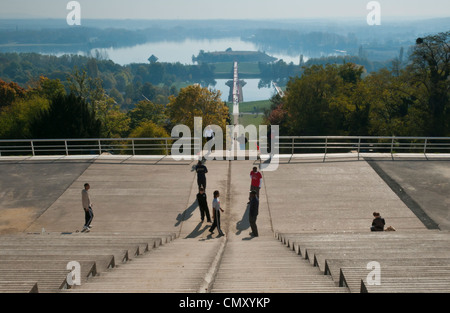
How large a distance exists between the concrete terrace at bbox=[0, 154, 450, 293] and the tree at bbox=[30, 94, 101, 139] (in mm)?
15234

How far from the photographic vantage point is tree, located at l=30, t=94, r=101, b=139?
103 feet

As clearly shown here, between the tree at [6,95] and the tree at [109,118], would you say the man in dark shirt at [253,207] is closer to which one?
the tree at [109,118]

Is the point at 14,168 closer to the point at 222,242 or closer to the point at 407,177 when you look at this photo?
the point at 222,242

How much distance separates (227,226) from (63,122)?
2478 cm

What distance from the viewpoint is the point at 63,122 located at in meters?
31.5

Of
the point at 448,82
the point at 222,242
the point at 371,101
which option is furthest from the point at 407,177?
the point at 371,101

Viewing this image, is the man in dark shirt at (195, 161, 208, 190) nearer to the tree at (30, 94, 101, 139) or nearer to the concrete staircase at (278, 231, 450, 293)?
the concrete staircase at (278, 231, 450, 293)

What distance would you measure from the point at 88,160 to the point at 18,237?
7103 millimetres

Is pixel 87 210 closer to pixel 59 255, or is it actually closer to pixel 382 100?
pixel 59 255

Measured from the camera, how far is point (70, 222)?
11602mm

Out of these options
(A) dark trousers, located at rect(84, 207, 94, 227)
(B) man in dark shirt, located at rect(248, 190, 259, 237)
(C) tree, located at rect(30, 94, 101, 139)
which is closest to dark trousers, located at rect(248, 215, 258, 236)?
(B) man in dark shirt, located at rect(248, 190, 259, 237)

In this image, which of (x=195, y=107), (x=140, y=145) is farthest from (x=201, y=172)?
(x=195, y=107)

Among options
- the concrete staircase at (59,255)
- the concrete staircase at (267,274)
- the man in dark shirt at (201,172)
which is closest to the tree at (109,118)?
the man in dark shirt at (201,172)
